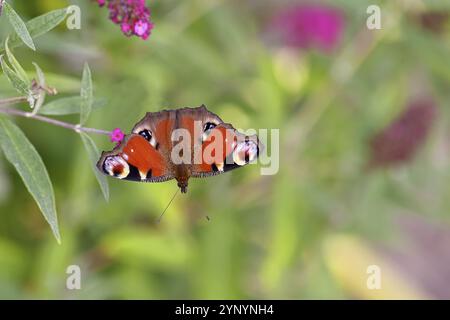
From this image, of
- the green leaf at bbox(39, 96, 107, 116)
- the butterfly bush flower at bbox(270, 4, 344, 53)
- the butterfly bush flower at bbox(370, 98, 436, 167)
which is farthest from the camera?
the butterfly bush flower at bbox(270, 4, 344, 53)

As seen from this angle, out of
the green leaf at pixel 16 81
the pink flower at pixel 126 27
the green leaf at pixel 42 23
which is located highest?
the green leaf at pixel 42 23

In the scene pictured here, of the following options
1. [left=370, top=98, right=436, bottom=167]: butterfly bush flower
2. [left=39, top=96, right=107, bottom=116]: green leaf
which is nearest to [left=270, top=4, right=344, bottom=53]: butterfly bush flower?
[left=370, top=98, right=436, bottom=167]: butterfly bush flower

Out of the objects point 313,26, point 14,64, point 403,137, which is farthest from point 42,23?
point 313,26

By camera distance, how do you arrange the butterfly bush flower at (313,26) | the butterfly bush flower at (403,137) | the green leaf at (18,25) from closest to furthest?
the green leaf at (18,25)
the butterfly bush flower at (403,137)
the butterfly bush flower at (313,26)

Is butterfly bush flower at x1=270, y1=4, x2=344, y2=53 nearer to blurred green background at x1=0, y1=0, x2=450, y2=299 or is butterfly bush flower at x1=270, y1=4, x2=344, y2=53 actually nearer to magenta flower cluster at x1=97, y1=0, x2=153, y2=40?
blurred green background at x1=0, y1=0, x2=450, y2=299

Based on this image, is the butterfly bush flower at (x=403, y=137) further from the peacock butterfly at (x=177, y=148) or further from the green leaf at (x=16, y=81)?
the green leaf at (x=16, y=81)

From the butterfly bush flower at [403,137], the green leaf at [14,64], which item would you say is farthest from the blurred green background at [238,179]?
the green leaf at [14,64]
